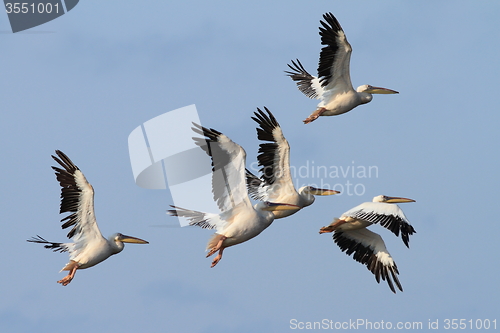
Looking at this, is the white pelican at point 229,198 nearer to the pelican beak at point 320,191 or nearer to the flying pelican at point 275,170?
the flying pelican at point 275,170

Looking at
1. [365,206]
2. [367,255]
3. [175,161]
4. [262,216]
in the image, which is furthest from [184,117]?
[367,255]

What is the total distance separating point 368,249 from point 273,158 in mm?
2763

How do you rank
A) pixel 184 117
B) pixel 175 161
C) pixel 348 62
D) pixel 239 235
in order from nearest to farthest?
pixel 239 235 → pixel 184 117 → pixel 175 161 → pixel 348 62

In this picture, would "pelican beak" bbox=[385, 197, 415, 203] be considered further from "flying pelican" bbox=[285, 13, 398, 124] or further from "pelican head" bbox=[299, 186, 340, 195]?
"flying pelican" bbox=[285, 13, 398, 124]

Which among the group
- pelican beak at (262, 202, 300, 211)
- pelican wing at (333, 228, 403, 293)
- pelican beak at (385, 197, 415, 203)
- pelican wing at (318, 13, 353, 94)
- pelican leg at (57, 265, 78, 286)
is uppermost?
pelican wing at (318, 13, 353, 94)

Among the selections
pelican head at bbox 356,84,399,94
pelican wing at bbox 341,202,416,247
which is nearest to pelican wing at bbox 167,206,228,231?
pelican wing at bbox 341,202,416,247

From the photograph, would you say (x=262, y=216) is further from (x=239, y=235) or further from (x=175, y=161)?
(x=175, y=161)

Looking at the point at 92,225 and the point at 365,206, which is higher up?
the point at 92,225

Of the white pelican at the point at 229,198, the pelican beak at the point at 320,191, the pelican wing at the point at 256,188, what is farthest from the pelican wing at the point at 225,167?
the pelican beak at the point at 320,191

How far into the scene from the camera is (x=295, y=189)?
568 inches

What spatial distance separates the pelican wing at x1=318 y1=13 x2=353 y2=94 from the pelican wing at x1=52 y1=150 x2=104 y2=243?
5514 mm

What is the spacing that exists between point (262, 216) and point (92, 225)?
283cm

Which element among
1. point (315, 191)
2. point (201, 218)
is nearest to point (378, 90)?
point (315, 191)

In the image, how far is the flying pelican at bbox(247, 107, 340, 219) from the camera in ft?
44.3
